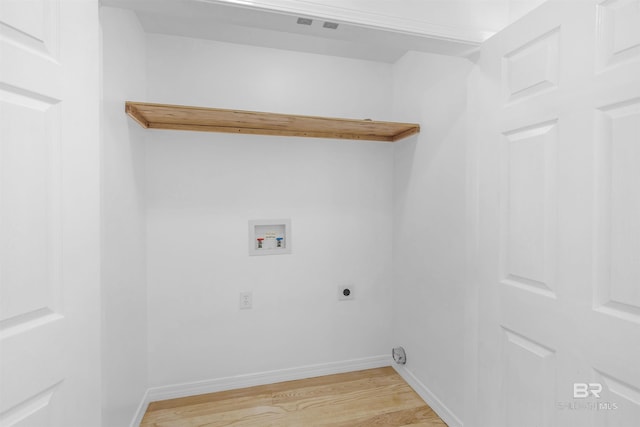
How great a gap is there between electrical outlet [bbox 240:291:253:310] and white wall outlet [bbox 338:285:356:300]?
0.66m

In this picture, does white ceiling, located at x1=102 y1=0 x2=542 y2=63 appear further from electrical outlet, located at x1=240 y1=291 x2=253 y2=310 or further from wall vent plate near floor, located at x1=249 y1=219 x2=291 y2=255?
electrical outlet, located at x1=240 y1=291 x2=253 y2=310

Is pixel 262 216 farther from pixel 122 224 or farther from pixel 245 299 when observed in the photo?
pixel 122 224

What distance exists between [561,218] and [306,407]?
1.77 metres

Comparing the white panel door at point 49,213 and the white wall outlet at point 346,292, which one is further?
the white wall outlet at point 346,292

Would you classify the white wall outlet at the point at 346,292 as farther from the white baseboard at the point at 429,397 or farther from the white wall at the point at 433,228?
the white baseboard at the point at 429,397

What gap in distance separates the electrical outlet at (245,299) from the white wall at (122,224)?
0.61 metres

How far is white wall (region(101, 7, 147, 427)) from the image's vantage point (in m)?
1.36

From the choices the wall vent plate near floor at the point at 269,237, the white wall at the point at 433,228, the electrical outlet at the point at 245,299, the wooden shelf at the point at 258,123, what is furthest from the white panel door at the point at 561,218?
the electrical outlet at the point at 245,299

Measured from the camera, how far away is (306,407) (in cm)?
203

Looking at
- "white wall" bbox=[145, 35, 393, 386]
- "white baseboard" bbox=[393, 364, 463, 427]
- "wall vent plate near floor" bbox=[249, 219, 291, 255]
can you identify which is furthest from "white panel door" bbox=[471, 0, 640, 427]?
"wall vent plate near floor" bbox=[249, 219, 291, 255]

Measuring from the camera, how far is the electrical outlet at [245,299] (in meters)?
2.25

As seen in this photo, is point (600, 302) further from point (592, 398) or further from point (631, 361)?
point (592, 398)

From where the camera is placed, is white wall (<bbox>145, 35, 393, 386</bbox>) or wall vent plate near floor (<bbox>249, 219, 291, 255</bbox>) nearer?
white wall (<bbox>145, 35, 393, 386</bbox>)

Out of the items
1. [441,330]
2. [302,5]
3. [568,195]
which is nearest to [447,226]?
[441,330]
